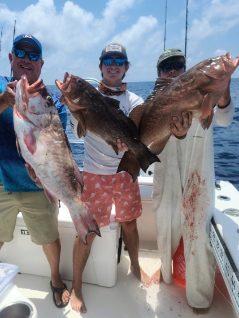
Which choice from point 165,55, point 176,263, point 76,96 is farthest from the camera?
point 176,263

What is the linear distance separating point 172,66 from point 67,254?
2.16 m

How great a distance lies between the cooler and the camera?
364 cm

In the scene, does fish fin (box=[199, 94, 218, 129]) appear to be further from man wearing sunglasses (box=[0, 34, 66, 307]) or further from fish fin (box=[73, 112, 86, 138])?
man wearing sunglasses (box=[0, 34, 66, 307])

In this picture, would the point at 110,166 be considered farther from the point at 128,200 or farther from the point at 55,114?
the point at 55,114

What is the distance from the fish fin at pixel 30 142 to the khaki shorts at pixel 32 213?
100 centimetres

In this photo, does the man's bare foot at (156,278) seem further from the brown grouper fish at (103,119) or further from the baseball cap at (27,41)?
the baseball cap at (27,41)

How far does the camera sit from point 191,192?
3.28 m

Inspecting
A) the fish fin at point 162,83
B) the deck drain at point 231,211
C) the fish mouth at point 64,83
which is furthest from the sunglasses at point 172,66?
the deck drain at point 231,211

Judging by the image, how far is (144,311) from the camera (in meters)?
3.41

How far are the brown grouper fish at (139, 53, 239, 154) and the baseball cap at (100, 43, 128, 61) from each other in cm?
55

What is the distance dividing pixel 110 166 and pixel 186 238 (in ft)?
3.21

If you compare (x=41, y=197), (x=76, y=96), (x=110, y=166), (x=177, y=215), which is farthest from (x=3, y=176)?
(x=177, y=215)

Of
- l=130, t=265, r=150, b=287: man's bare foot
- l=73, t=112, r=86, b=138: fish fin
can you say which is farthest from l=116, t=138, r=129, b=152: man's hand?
l=130, t=265, r=150, b=287: man's bare foot

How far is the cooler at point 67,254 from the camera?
364cm
